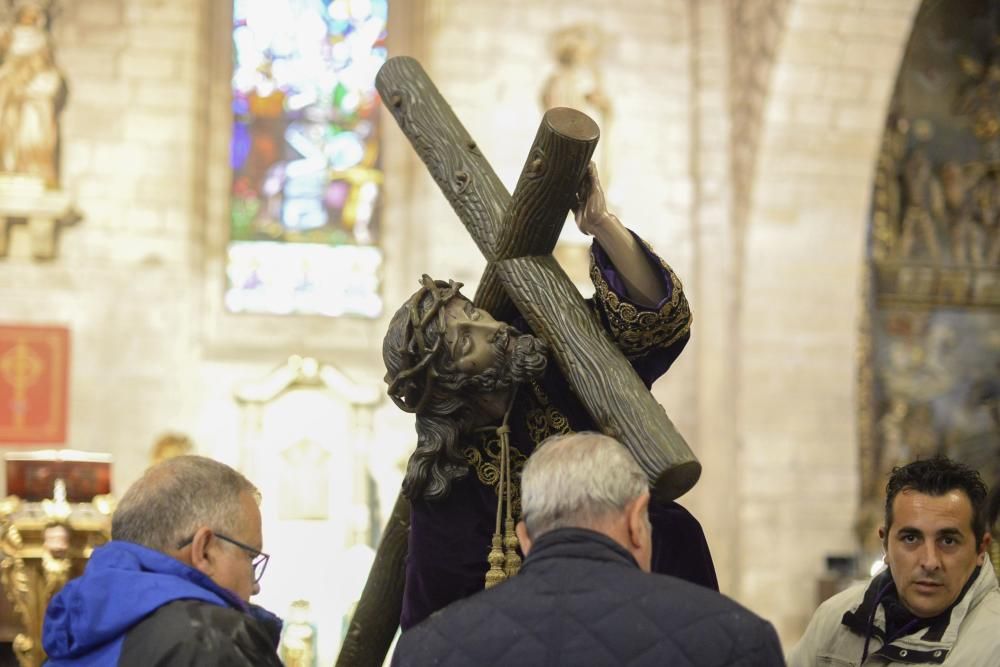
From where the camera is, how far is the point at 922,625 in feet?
7.92

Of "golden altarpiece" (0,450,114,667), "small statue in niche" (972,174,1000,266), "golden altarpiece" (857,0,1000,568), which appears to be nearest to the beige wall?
"golden altarpiece" (857,0,1000,568)

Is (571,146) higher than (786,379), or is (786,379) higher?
(571,146)

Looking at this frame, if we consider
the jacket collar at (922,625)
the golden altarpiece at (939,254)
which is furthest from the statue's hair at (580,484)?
the golden altarpiece at (939,254)

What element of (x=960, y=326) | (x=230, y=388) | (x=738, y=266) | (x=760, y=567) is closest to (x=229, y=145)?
(x=230, y=388)

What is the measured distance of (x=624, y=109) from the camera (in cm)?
909

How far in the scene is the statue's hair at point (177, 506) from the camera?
79.7 inches

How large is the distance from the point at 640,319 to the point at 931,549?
27.1 inches

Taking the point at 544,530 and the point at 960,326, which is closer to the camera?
the point at 544,530

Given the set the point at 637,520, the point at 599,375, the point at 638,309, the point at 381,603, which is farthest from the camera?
the point at 381,603

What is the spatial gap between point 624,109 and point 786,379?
2.11 meters

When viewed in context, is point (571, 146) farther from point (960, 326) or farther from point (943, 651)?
point (960, 326)

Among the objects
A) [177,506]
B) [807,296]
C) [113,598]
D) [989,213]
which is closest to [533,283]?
[177,506]

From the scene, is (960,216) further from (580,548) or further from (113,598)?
(113,598)

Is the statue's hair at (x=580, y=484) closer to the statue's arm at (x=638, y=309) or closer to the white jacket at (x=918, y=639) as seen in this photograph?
the statue's arm at (x=638, y=309)
